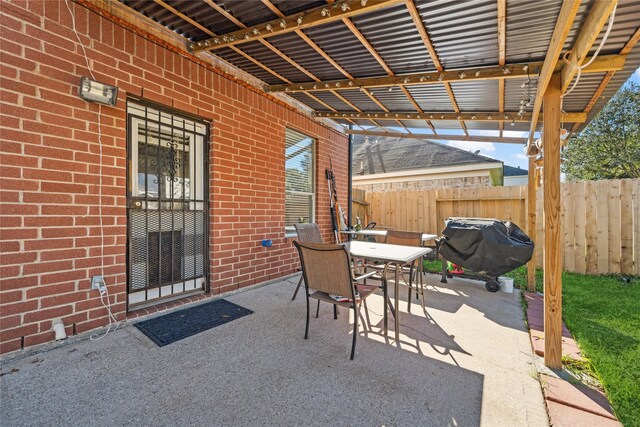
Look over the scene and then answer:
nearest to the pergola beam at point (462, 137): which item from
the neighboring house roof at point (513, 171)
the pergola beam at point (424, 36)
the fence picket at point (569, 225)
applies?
the pergola beam at point (424, 36)

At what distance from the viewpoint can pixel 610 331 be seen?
8.64 feet

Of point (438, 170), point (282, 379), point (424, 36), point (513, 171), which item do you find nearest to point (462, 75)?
point (424, 36)

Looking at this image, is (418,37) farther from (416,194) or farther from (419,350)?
(416,194)

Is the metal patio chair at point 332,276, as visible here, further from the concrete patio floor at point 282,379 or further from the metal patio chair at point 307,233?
the metal patio chair at point 307,233

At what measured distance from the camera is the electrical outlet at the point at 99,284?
7.72 feet

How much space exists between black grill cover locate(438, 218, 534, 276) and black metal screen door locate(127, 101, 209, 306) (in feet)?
12.0

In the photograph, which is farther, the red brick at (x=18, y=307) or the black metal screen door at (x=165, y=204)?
the black metal screen door at (x=165, y=204)

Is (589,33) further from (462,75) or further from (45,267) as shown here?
(45,267)

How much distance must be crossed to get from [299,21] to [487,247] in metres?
3.76

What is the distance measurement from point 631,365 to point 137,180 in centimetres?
462

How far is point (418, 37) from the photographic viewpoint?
2.48 metres

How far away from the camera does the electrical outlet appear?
235 cm

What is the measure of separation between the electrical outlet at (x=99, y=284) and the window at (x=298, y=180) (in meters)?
2.70

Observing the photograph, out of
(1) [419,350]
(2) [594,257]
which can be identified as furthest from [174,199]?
(2) [594,257]
